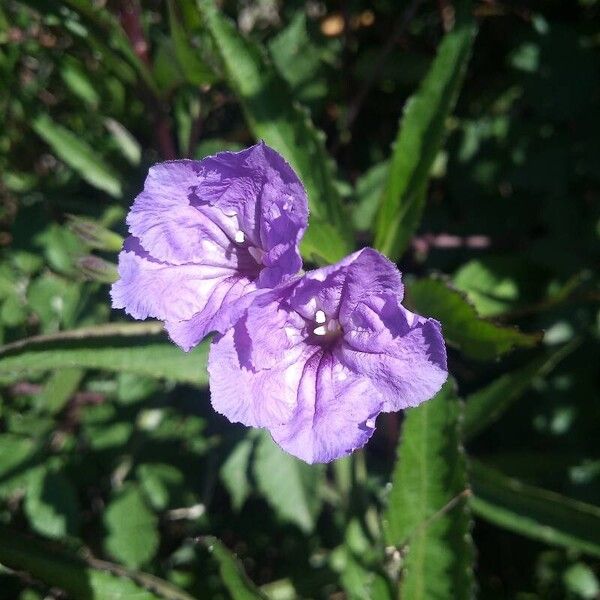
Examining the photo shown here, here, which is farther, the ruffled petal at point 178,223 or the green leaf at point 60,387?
the green leaf at point 60,387

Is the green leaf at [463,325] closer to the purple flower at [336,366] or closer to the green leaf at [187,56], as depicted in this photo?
the purple flower at [336,366]

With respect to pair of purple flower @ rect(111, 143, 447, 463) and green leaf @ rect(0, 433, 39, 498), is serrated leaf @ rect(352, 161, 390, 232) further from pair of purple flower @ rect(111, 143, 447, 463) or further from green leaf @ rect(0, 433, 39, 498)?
green leaf @ rect(0, 433, 39, 498)

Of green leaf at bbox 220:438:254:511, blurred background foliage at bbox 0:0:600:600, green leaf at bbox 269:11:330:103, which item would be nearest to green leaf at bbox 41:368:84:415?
blurred background foliage at bbox 0:0:600:600

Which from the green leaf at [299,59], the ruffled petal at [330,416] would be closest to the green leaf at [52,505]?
the ruffled petal at [330,416]

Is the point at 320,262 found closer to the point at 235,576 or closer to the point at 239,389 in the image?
the point at 239,389

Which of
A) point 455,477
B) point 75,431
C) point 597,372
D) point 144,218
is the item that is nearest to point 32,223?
point 75,431

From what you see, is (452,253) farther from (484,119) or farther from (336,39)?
(336,39)
